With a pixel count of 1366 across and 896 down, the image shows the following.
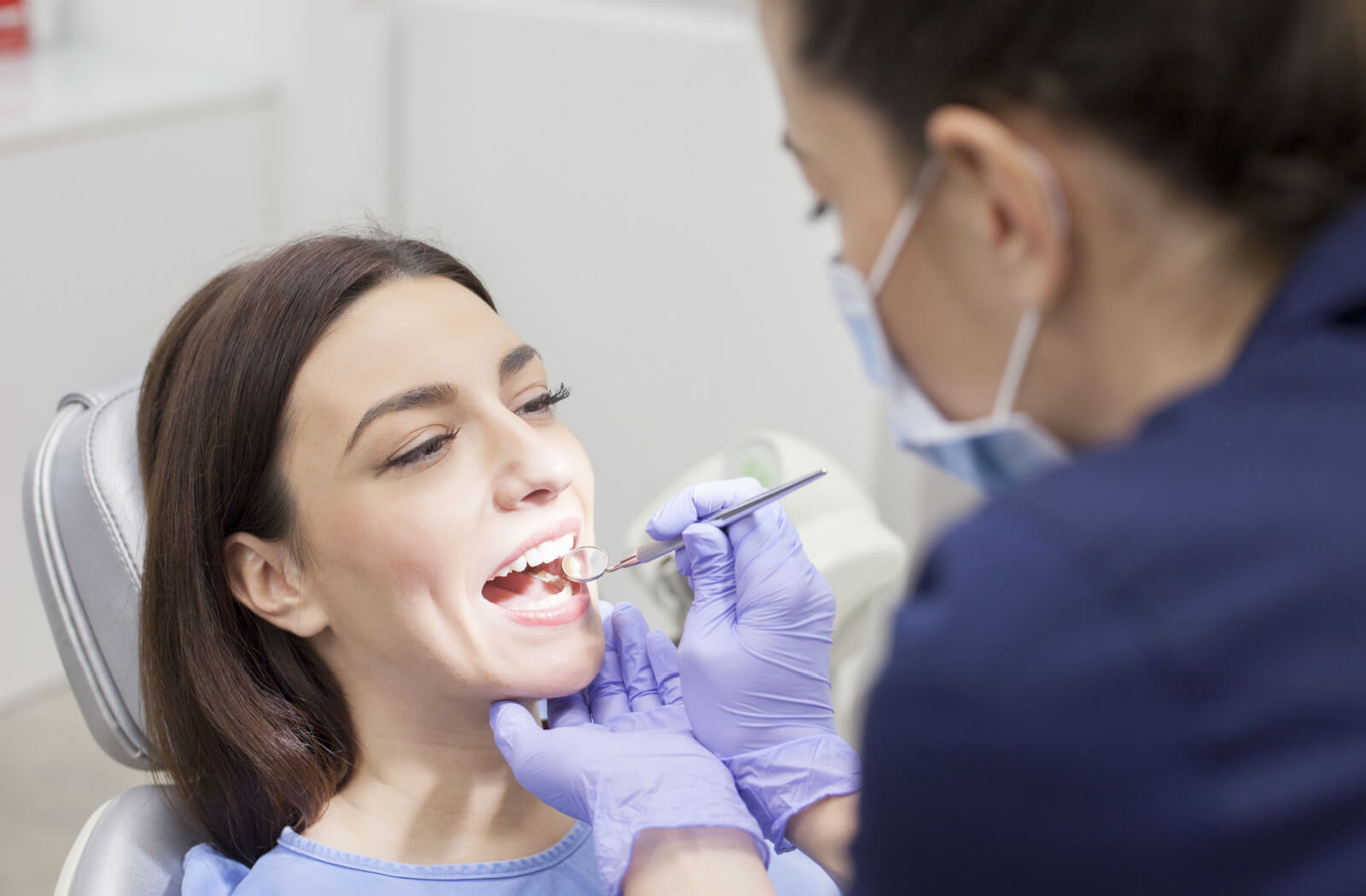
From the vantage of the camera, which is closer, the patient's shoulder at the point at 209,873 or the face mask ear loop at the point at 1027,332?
the face mask ear loop at the point at 1027,332

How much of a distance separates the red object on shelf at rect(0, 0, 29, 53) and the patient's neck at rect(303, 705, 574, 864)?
234 cm

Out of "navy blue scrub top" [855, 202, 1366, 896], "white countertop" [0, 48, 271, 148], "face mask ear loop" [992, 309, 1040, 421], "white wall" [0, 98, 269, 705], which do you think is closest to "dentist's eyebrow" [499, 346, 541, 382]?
"face mask ear loop" [992, 309, 1040, 421]

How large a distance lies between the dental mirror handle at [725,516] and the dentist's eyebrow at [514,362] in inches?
8.8

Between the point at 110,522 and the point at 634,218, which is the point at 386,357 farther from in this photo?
the point at 634,218

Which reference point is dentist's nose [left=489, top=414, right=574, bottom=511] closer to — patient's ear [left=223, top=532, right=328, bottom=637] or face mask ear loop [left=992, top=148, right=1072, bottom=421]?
patient's ear [left=223, top=532, right=328, bottom=637]

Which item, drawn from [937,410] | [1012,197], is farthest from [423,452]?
[1012,197]

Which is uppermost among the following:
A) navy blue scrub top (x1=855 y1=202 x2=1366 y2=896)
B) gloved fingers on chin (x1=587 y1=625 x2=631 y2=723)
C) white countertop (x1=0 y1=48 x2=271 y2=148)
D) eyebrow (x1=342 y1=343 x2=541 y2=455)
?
navy blue scrub top (x1=855 y1=202 x2=1366 y2=896)

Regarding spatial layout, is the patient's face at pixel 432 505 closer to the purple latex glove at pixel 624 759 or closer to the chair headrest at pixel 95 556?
the purple latex glove at pixel 624 759

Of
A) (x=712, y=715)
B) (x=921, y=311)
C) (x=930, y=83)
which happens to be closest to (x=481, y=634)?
(x=712, y=715)

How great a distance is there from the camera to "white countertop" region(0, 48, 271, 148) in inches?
104

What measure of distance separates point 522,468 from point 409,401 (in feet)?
0.41

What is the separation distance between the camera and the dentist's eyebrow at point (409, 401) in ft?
4.33

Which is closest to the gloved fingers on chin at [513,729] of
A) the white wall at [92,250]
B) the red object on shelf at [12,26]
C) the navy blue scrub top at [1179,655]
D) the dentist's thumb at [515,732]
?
the dentist's thumb at [515,732]

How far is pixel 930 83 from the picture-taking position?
0.72 metres
